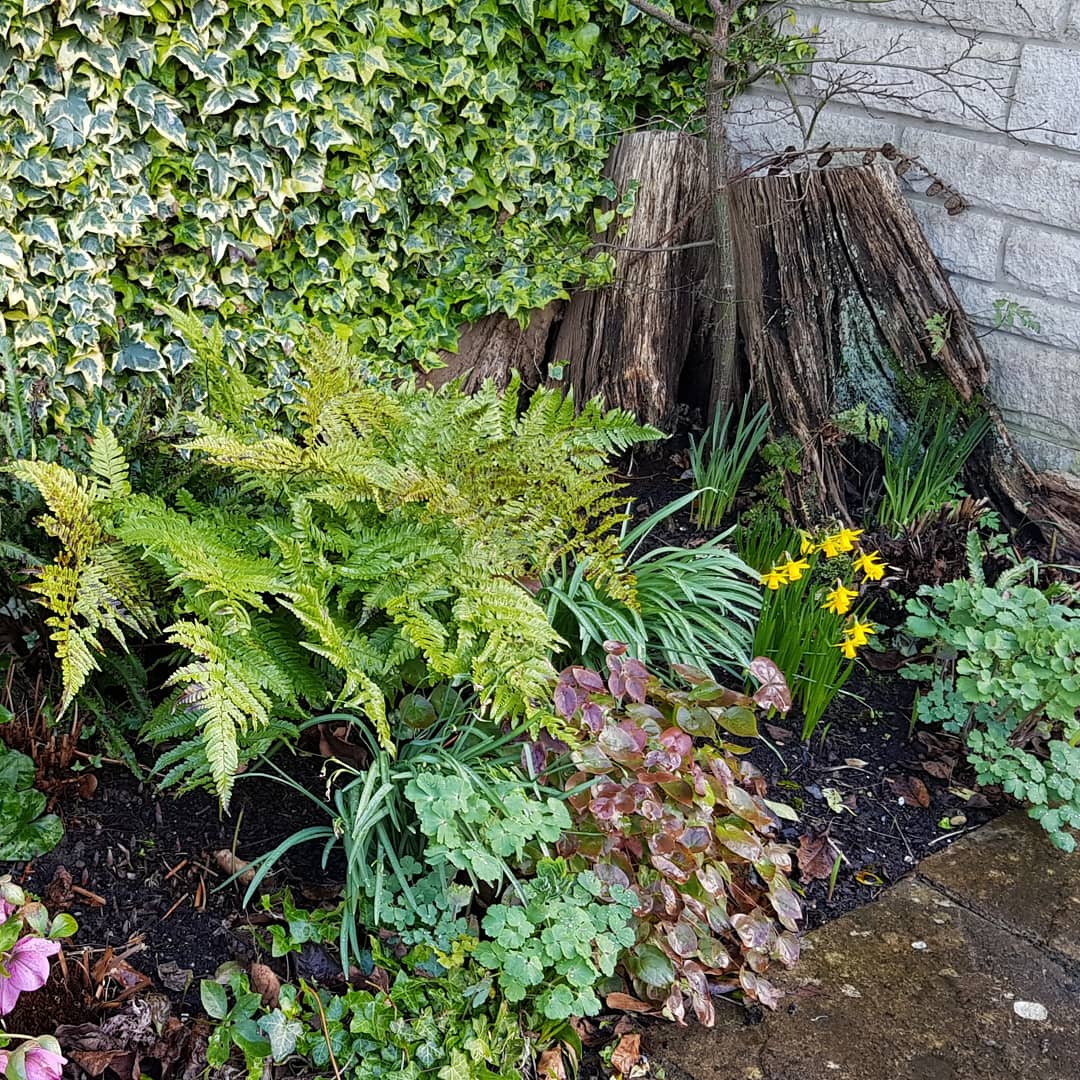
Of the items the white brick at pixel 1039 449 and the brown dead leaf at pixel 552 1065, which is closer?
the brown dead leaf at pixel 552 1065

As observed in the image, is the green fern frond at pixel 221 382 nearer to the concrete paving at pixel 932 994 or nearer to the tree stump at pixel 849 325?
the concrete paving at pixel 932 994

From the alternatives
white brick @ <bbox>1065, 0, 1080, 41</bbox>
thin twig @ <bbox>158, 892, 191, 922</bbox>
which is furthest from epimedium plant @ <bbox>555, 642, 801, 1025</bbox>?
white brick @ <bbox>1065, 0, 1080, 41</bbox>

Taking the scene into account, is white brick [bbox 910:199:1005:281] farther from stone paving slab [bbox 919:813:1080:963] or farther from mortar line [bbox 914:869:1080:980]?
mortar line [bbox 914:869:1080:980]

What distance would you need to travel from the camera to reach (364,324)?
3.55 meters

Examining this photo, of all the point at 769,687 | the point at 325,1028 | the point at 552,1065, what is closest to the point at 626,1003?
the point at 552,1065

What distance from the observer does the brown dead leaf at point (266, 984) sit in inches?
77.0

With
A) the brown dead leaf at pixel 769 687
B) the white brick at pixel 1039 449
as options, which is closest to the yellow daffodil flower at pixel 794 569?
the brown dead leaf at pixel 769 687

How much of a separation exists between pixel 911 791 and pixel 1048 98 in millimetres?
2096

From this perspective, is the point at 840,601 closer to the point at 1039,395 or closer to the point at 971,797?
the point at 971,797

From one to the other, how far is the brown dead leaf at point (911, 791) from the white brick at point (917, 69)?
6.71 ft

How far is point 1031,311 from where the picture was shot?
3463 millimetres

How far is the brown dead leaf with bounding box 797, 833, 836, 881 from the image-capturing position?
2443mm

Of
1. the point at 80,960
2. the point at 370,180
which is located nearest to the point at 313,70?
the point at 370,180

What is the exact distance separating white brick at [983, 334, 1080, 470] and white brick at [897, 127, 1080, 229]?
402 millimetres
